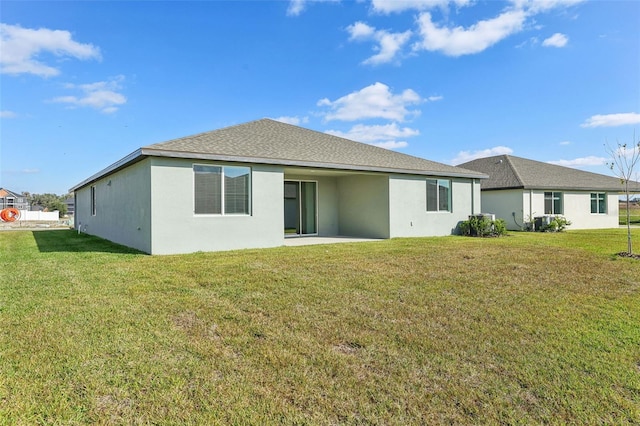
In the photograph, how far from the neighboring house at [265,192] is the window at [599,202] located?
10.9 m

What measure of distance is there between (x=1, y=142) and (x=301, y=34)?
1678 cm

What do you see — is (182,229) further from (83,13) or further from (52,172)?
(52,172)

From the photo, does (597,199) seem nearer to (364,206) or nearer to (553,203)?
(553,203)

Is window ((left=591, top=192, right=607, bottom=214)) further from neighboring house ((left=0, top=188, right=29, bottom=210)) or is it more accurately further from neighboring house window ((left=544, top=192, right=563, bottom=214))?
neighboring house ((left=0, top=188, right=29, bottom=210))

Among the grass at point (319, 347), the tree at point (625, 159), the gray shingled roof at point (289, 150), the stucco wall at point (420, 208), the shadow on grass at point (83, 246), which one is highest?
the gray shingled roof at point (289, 150)

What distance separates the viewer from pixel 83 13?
11781 mm

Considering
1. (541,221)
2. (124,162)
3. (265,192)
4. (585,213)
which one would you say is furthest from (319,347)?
(585,213)

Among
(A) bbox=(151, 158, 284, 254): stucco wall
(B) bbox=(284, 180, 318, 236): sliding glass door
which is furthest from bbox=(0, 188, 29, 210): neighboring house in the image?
(A) bbox=(151, 158, 284, 254): stucco wall

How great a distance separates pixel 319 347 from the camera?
3498 millimetres

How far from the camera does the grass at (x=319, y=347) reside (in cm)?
246

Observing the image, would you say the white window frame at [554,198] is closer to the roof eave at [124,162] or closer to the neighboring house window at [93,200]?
the roof eave at [124,162]

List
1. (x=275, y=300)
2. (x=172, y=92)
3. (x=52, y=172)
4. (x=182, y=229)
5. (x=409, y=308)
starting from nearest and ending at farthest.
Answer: (x=409, y=308) < (x=275, y=300) < (x=182, y=229) < (x=172, y=92) < (x=52, y=172)

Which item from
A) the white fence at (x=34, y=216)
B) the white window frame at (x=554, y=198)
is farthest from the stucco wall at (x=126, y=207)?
the white fence at (x=34, y=216)

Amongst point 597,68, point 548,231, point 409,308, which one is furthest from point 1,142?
point 548,231
